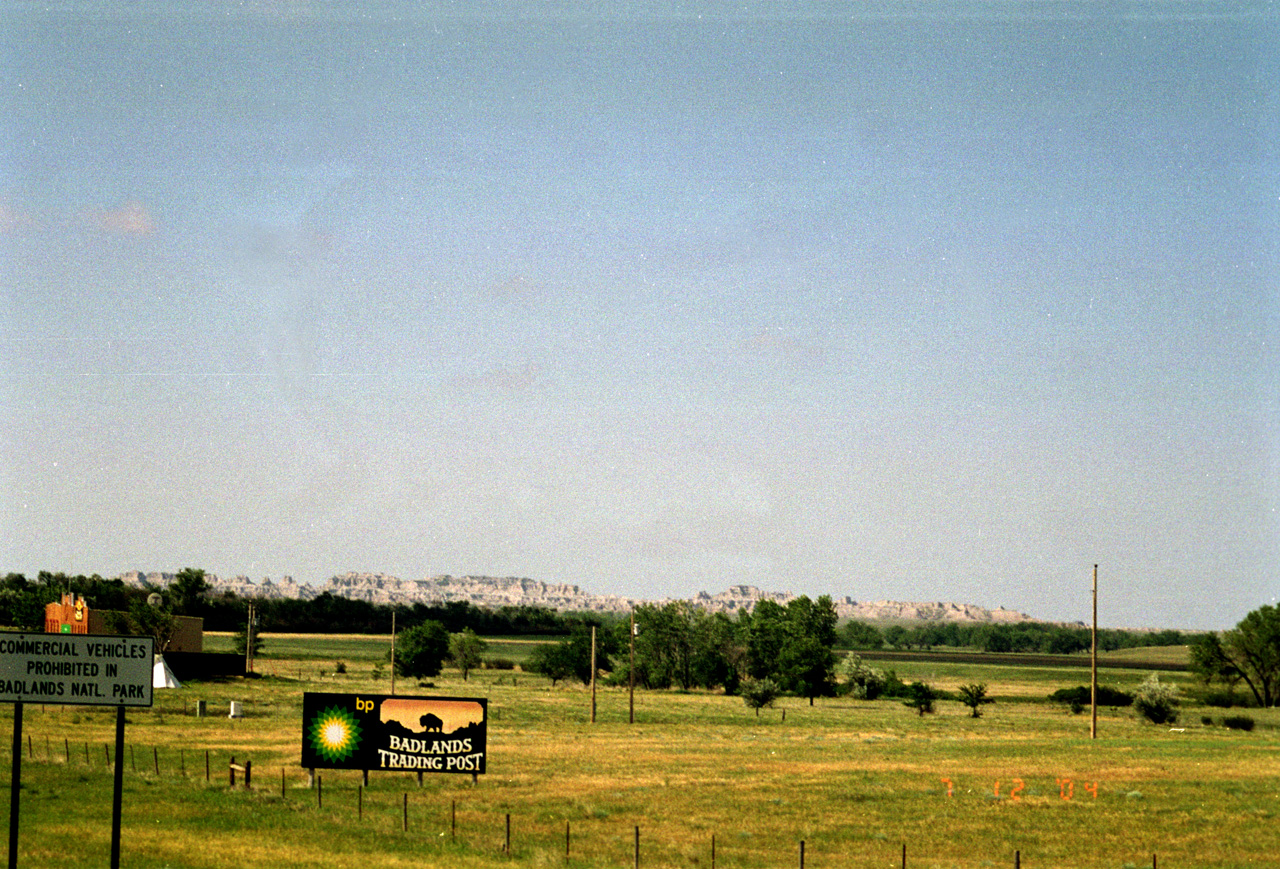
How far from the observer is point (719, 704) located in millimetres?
118750

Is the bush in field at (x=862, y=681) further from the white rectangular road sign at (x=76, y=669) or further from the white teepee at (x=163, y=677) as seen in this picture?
the white rectangular road sign at (x=76, y=669)

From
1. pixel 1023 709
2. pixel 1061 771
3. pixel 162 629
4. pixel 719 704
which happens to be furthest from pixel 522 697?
pixel 1061 771

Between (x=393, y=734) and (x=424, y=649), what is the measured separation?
9851cm

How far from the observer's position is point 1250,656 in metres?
125

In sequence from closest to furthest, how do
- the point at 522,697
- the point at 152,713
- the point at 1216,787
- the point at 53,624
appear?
the point at 1216,787
the point at 152,713
the point at 53,624
the point at 522,697

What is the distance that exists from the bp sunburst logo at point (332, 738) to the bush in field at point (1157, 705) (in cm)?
7696

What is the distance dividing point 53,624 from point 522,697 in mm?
42629

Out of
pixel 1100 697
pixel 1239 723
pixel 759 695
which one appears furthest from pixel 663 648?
pixel 1239 723

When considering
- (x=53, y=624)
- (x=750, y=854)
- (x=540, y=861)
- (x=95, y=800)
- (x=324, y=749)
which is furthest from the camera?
(x=53, y=624)

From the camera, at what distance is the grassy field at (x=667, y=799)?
3400 centimetres

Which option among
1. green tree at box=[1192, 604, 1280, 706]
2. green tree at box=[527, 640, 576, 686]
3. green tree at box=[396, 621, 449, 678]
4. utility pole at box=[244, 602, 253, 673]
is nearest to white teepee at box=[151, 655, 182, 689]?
utility pole at box=[244, 602, 253, 673]

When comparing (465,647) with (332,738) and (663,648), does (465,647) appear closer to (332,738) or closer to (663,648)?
(663,648)

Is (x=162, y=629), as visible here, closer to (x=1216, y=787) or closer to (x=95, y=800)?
(x=95, y=800)

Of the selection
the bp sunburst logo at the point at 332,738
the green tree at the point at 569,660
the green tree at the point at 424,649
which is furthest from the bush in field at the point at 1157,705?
the green tree at the point at 424,649
